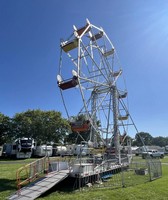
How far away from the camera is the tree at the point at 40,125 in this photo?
42.2 meters

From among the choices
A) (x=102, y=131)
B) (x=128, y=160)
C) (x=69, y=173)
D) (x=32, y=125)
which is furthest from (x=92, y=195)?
(x=32, y=125)

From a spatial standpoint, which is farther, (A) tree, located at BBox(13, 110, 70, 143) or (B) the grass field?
(A) tree, located at BBox(13, 110, 70, 143)

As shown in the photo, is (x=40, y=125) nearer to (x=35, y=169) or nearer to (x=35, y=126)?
(x=35, y=126)

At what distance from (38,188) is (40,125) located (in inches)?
1336

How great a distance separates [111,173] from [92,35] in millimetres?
13675

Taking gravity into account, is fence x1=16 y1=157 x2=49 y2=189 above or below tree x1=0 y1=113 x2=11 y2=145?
below

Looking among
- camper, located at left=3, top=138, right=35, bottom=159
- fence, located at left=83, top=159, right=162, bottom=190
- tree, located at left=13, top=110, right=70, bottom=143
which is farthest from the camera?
tree, located at left=13, top=110, right=70, bottom=143

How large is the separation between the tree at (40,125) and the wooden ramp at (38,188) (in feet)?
105

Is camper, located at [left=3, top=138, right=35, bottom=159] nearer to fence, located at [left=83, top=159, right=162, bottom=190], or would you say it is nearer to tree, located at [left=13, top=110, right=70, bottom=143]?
tree, located at [left=13, top=110, right=70, bottom=143]

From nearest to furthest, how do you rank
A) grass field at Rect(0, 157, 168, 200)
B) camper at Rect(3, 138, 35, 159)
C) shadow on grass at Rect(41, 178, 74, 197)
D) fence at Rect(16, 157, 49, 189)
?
grass field at Rect(0, 157, 168, 200)
shadow on grass at Rect(41, 178, 74, 197)
fence at Rect(16, 157, 49, 189)
camper at Rect(3, 138, 35, 159)

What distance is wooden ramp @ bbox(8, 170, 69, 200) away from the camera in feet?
28.9

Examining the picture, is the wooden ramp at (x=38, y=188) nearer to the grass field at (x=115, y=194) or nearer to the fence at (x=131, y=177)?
A: the grass field at (x=115, y=194)

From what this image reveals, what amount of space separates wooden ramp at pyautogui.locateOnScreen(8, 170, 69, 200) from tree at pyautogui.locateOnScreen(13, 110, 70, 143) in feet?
105

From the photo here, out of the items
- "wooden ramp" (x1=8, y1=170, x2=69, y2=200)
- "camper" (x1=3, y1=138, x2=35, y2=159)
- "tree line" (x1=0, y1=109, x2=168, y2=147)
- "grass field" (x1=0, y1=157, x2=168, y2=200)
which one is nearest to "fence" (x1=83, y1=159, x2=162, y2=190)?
"grass field" (x1=0, y1=157, x2=168, y2=200)
